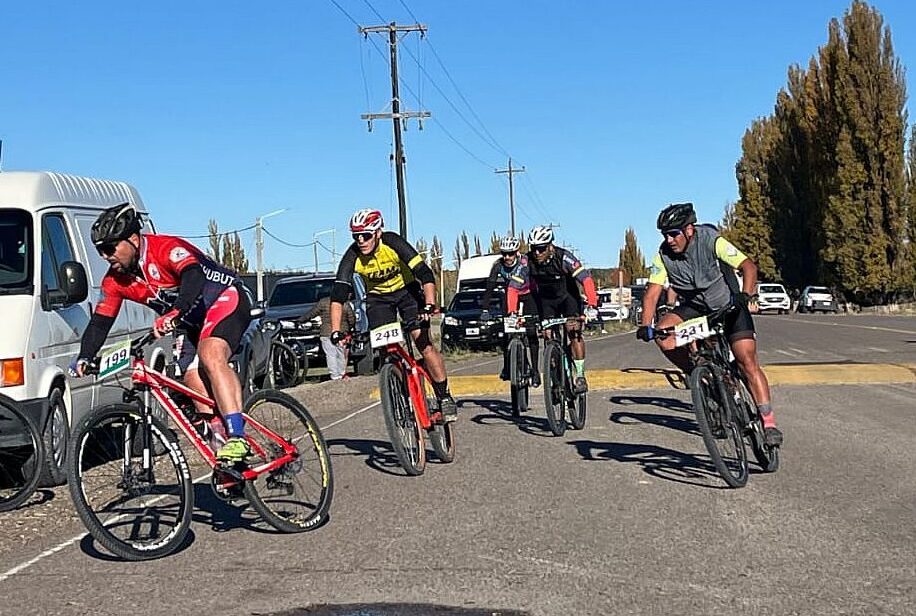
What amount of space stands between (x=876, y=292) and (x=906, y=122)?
913 cm

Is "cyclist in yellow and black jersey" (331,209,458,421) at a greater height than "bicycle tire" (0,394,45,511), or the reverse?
"cyclist in yellow and black jersey" (331,209,458,421)

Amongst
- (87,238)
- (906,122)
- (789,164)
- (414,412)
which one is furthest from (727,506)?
(789,164)

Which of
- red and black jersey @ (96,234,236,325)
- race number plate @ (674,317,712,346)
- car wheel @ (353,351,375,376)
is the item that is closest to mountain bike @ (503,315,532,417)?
race number plate @ (674,317,712,346)

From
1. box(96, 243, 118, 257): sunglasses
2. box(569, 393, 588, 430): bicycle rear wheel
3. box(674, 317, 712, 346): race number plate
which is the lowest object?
box(569, 393, 588, 430): bicycle rear wheel

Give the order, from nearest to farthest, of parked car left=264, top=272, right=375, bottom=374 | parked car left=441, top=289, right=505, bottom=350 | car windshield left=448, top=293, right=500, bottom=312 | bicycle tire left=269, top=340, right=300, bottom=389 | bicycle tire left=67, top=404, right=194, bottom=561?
bicycle tire left=67, top=404, right=194, bottom=561, bicycle tire left=269, top=340, right=300, bottom=389, parked car left=264, top=272, right=375, bottom=374, parked car left=441, top=289, right=505, bottom=350, car windshield left=448, top=293, right=500, bottom=312

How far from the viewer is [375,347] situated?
8766 millimetres

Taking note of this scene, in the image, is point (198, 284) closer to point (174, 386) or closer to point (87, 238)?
point (174, 386)

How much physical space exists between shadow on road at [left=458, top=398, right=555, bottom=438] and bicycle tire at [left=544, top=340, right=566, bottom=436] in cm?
14

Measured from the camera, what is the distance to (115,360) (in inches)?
257

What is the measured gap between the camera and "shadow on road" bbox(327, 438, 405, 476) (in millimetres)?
9281

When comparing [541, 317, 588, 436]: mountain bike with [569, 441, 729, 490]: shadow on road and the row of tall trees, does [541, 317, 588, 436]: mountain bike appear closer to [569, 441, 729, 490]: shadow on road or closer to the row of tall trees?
[569, 441, 729, 490]: shadow on road

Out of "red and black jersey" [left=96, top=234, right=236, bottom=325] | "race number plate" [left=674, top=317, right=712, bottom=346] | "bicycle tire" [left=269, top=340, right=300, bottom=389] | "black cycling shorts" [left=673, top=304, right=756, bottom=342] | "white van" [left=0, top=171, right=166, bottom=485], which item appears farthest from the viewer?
"bicycle tire" [left=269, top=340, right=300, bottom=389]

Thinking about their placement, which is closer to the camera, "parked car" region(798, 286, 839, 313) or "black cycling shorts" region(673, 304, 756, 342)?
"black cycling shorts" region(673, 304, 756, 342)

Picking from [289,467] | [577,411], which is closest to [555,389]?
[577,411]
